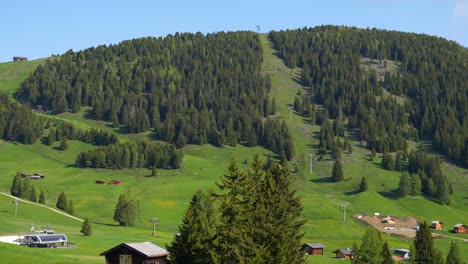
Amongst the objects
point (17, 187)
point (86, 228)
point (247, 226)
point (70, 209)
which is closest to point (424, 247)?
point (247, 226)

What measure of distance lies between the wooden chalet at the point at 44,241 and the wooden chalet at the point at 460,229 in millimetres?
114910

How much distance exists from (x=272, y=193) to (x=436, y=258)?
40501 mm

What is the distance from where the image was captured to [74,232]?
388 feet

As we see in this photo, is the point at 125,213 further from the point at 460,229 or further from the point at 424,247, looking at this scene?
the point at 460,229

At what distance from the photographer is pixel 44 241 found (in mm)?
93750

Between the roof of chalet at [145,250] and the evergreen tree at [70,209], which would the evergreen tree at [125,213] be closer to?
the evergreen tree at [70,209]

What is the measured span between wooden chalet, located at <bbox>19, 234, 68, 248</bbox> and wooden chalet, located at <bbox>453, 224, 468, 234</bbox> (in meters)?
115

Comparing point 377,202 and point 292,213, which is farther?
point 377,202

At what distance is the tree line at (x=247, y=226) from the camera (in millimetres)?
45406

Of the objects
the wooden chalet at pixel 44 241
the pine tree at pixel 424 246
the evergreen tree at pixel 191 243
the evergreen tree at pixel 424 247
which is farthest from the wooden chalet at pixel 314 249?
the evergreen tree at pixel 191 243

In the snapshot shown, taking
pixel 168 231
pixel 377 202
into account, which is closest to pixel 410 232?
pixel 377 202

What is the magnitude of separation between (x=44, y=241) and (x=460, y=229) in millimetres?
119659

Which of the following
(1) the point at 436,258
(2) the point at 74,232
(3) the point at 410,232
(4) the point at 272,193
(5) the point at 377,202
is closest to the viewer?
(4) the point at 272,193

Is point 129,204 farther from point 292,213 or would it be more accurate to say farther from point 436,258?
point 292,213
